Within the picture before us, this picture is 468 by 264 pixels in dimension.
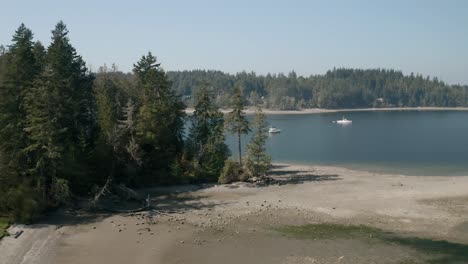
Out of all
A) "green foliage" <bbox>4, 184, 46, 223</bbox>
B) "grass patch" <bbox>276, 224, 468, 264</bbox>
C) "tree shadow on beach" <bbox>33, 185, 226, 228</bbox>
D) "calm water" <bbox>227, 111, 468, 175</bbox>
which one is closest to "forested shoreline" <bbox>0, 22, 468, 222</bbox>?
"green foliage" <bbox>4, 184, 46, 223</bbox>

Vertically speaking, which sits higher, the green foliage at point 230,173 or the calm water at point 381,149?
the green foliage at point 230,173

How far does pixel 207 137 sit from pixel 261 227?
22.8 m

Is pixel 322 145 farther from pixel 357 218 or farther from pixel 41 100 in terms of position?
pixel 41 100

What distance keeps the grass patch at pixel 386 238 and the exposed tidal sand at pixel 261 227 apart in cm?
24

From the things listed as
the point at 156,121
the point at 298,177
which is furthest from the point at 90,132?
the point at 298,177

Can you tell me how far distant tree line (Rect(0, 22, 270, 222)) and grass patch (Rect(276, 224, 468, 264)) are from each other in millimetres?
18626

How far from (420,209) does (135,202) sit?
1078 inches

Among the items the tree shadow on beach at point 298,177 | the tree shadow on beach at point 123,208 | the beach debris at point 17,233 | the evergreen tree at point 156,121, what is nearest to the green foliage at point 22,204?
the tree shadow on beach at point 123,208

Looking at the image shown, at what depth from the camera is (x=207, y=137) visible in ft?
196

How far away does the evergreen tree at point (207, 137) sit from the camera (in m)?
57.9

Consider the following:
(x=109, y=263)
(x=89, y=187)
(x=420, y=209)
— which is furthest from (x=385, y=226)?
(x=89, y=187)

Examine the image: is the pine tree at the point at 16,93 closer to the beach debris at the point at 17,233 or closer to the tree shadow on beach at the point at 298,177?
the beach debris at the point at 17,233

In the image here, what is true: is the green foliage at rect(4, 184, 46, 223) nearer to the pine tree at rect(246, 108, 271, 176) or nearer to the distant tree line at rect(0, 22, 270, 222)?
the distant tree line at rect(0, 22, 270, 222)

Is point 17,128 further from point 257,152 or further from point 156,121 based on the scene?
point 257,152
